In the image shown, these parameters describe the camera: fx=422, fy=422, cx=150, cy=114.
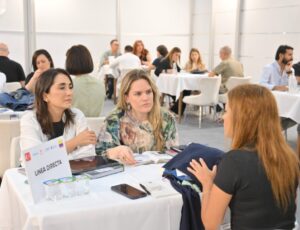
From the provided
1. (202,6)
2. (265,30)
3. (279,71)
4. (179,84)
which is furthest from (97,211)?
(202,6)

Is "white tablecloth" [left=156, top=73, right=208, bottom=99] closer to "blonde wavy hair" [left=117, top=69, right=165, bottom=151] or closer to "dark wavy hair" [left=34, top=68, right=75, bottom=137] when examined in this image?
"blonde wavy hair" [left=117, top=69, right=165, bottom=151]

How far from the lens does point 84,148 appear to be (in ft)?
8.08

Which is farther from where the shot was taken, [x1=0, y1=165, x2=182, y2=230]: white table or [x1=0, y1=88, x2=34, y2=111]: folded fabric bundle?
[x1=0, y1=88, x2=34, y2=111]: folded fabric bundle

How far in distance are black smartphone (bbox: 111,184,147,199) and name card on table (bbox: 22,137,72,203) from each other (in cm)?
22

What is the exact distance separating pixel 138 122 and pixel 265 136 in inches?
45.8

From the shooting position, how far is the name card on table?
1654 mm

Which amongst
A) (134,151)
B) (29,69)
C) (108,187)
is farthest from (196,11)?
(108,187)

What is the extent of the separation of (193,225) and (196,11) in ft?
35.4

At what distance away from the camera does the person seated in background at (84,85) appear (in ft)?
12.7

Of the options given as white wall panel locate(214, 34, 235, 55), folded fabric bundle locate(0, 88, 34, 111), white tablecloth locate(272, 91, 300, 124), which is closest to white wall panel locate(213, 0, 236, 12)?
white wall panel locate(214, 34, 235, 55)

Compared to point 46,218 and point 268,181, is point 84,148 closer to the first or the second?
point 46,218

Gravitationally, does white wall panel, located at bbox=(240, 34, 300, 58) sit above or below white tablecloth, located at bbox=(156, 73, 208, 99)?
above

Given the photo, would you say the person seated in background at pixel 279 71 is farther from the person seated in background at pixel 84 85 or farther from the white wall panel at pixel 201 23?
the white wall panel at pixel 201 23

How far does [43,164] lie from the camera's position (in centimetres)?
172
